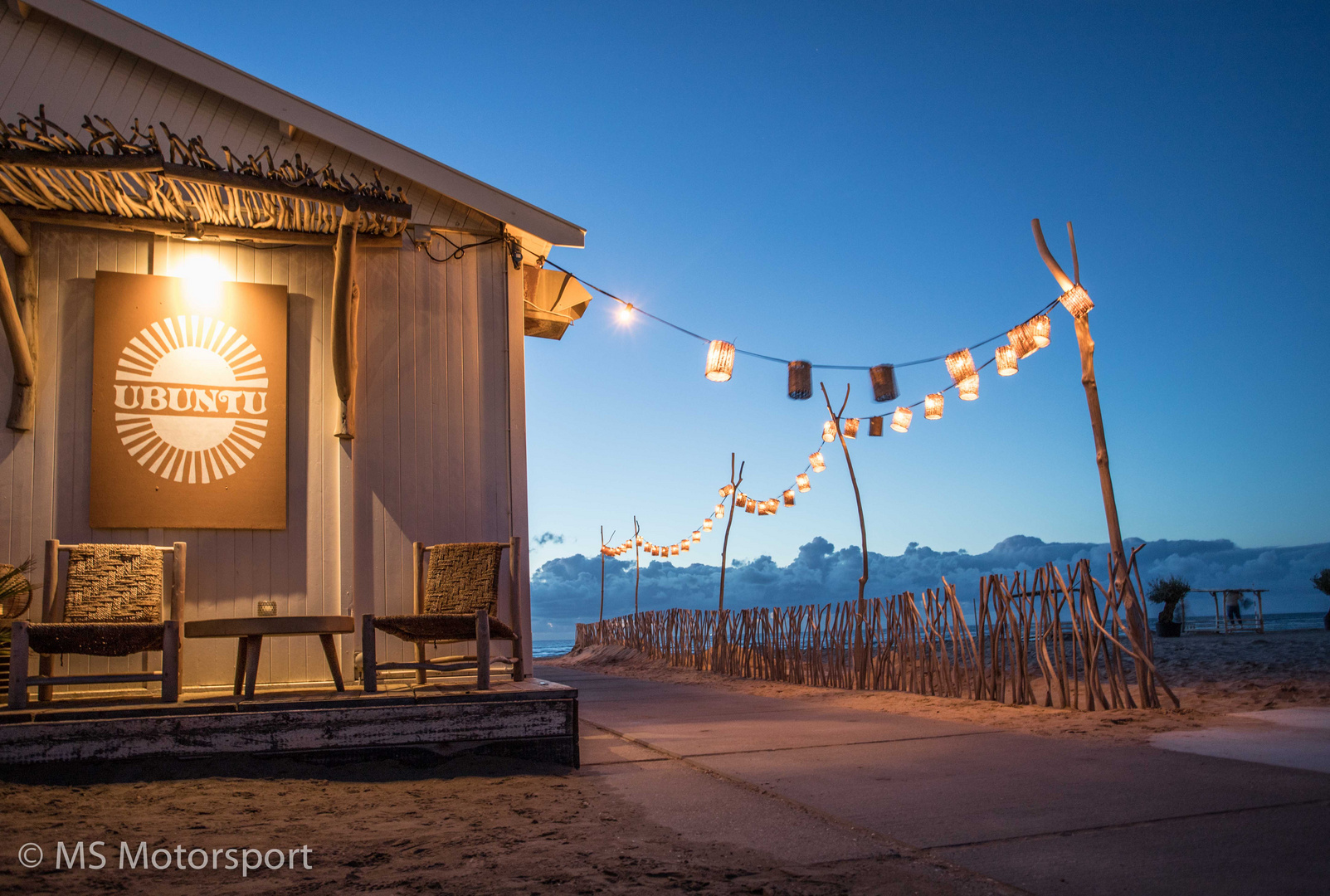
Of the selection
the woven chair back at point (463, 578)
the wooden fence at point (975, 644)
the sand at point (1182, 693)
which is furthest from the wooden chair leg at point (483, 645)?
the wooden fence at point (975, 644)

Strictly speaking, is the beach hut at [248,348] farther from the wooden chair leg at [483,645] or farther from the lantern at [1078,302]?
the lantern at [1078,302]

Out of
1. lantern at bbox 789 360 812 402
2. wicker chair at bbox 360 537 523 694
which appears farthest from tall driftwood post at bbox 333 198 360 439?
lantern at bbox 789 360 812 402

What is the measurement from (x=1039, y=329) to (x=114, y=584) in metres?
6.46

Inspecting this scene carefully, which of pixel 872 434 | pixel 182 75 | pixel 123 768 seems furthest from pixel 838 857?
pixel 872 434

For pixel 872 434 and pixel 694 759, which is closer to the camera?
pixel 694 759

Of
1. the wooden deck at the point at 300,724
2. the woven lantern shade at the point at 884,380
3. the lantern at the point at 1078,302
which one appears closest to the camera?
the wooden deck at the point at 300,724

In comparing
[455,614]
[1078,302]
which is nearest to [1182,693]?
[1078,302]

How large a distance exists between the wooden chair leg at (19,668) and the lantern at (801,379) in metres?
6.52

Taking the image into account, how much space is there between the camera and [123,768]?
3.40 m

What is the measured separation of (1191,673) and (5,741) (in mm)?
9046

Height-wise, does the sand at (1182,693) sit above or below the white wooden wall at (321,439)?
below

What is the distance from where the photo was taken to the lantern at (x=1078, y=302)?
6098mm

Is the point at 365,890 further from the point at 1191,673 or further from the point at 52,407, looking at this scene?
the point at 1191,673

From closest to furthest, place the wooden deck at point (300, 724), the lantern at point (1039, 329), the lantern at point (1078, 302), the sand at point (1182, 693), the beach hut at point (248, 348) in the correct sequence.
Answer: the wooden deck at point (300, 724), the beach hut at point (248, 348), the sand at point (1182, 693), the lantern at point (1078, 302), the lantern at point (1039, 329)
